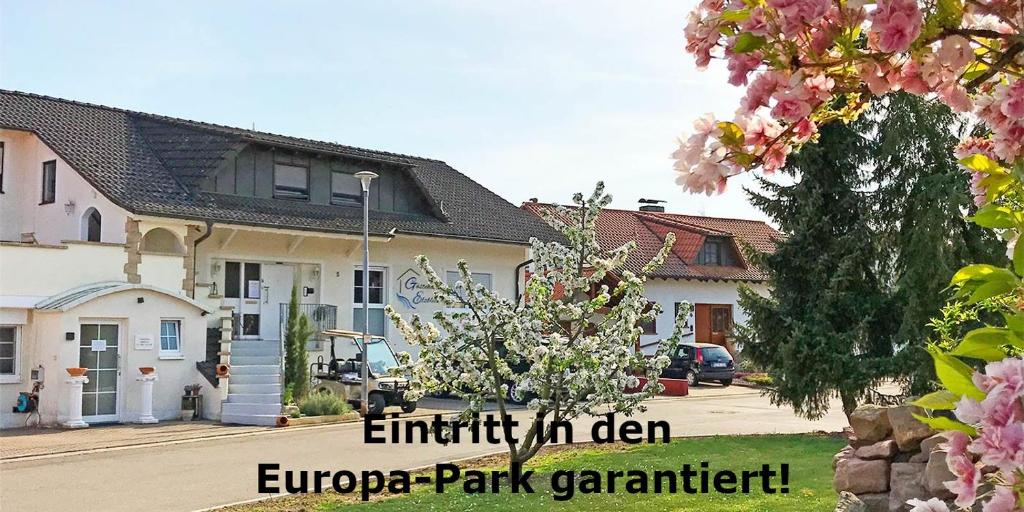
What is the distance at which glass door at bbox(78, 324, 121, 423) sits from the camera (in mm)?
21859

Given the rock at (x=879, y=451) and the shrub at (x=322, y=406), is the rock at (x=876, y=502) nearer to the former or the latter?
the rock at (x=879, y=451)

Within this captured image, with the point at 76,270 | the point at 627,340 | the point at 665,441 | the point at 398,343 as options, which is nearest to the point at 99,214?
the point at 76,270

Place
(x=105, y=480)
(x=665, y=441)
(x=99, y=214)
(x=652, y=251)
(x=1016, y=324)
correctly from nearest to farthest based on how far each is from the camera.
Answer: (x=1016, y=324) < (x=105, y=480) < (x=665, y=441) < (x=99, y=214) < (x=652, y=251)

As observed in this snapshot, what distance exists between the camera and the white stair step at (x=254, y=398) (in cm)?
2316

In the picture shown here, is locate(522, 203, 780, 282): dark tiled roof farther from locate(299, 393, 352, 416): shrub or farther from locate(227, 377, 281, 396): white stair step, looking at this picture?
locate(227, 377, 281, 396): white stair step

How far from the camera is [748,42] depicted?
2662mm

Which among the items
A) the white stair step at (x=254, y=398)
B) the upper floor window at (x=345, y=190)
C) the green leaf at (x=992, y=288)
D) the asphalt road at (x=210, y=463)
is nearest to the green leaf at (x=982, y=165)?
the green leaf at (x=992, y=288)

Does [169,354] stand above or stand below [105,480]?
above

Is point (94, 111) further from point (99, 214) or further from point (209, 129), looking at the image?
point (99, 214)

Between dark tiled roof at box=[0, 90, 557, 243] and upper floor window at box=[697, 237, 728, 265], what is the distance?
14.1 metres

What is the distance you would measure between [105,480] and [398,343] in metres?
17.5

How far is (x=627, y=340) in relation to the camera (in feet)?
38.5

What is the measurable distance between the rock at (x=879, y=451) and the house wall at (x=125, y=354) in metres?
16.9

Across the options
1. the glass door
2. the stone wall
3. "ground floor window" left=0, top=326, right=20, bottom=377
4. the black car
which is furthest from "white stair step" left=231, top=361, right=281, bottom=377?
the stone wall
